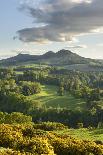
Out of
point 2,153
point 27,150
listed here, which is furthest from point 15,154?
point 27,150

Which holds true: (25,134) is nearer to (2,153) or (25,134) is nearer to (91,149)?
(91,149)

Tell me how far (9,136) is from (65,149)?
5.79m

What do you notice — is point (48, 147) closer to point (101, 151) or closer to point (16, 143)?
point (16, 143)

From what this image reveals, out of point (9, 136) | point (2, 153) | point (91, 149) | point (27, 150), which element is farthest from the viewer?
point (91, 149)

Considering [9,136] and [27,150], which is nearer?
[27,150]

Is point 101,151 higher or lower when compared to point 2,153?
lower

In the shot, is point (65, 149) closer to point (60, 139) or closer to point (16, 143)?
point (60, 139)

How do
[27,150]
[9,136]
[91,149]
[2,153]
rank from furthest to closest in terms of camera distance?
[91,149], [9,136], [27,150], [2,153]

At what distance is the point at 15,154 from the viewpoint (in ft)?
96.3

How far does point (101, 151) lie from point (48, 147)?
6410mm

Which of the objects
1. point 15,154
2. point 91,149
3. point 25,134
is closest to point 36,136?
point 25,134

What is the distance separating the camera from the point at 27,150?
33.6 meters

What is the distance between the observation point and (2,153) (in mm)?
28797

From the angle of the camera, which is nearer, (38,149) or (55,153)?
(38,149)
